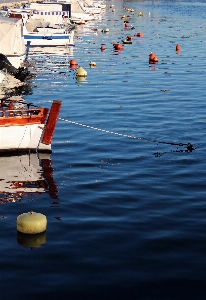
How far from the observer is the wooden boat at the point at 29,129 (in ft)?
93.4

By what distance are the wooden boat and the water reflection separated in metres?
0.48

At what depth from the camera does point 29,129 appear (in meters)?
28.8

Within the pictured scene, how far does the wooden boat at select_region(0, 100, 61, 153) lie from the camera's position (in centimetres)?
2845

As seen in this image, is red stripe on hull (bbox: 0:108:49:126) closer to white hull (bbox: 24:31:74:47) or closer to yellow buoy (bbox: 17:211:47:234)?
yellow buoy (bbox: 17:211:47:234)

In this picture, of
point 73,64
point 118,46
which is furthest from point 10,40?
point 118,46

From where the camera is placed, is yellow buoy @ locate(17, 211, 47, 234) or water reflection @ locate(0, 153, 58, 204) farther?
water reflection @ locate(0, 153, 58, 204)

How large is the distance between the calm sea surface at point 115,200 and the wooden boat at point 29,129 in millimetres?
646

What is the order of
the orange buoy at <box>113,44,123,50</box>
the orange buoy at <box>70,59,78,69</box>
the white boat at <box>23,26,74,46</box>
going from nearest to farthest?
the orange buoy at <box>70,59,78,69</box> → the white boat at <box>23,26,74,46</box> → the orange buoy at <box>113,44,123,50</box>

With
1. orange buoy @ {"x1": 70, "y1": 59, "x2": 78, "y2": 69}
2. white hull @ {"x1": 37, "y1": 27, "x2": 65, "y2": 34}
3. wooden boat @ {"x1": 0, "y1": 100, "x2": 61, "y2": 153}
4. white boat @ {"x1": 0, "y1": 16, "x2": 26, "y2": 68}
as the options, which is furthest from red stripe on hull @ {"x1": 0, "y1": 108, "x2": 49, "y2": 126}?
white hull @ {"x1": 37, "y1": 27, "x2": 65, "y2": 34}

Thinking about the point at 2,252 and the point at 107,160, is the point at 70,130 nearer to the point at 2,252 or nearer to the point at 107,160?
the point at 107,160

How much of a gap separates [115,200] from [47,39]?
57.5 meters

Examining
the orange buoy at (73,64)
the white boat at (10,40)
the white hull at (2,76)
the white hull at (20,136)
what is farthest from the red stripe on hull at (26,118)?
the orange buoy at (73,64)

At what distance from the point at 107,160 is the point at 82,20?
103m

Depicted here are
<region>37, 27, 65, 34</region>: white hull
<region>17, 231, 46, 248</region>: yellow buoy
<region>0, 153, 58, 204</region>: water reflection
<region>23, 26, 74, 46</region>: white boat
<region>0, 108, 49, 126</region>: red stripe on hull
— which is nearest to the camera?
<region>17, 231, 46, 248</region>: yellow buoy
